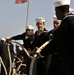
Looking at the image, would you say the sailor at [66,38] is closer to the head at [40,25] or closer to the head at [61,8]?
the head at [61,8]

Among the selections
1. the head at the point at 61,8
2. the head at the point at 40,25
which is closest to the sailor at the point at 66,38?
the head at the point at 61,8

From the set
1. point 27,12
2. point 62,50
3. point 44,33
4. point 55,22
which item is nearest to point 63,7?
point 62,50

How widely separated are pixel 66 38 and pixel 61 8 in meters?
0.52

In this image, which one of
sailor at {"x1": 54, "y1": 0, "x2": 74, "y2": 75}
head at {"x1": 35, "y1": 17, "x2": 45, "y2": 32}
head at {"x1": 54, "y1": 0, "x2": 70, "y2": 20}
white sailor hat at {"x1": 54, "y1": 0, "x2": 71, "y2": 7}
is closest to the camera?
sailor at {"x1": 54, "y1": 0, "x2": 74, "y2": 75}

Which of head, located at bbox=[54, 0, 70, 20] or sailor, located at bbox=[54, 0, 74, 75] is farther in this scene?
head, located at bbox=[54, 0, 70, 20]

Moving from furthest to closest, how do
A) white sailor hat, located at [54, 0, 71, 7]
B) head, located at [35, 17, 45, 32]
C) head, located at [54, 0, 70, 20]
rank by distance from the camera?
head, located at [35, 17, 45, 32] → white sailor hat, located at [54, 0, 71, 7] → head, located at [54, 0, 70, 20]

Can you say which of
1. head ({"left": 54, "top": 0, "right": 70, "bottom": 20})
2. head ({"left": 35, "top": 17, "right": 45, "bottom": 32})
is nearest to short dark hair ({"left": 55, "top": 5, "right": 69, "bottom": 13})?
head ({"left": 54, "top": 0, "right": 70, "bottom": 20})

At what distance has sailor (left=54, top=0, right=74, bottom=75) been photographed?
20.8 ft

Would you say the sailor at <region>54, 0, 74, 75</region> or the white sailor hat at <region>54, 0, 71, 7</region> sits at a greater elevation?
the white sailor hat at <region>54, 0, 71, 7</region>

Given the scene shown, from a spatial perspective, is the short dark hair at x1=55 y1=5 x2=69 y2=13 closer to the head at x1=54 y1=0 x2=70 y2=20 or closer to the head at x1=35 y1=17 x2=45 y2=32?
the head at x1=54 y1=0 x2=70 y2=20

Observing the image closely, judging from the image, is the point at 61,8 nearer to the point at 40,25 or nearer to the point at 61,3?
the point at 61,3

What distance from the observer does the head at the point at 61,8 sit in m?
6.58

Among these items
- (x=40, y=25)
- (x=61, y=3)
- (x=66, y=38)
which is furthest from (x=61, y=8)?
(x=40, y=25)

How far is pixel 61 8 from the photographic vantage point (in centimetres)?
672
